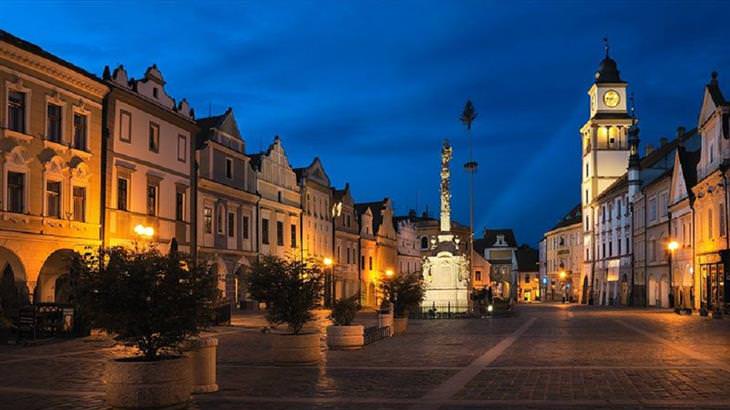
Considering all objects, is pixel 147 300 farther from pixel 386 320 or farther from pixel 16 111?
pixel 16 111

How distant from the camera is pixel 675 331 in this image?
30.8 metres

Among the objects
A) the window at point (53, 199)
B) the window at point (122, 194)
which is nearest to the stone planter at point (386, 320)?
the window at point (53, 199)

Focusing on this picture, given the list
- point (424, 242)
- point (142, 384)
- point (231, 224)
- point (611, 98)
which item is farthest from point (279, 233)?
point (611, 98)

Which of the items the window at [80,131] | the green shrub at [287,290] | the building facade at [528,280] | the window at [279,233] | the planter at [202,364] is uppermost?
the window at [80,131]

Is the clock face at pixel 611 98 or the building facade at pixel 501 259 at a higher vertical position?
the clock face at pixel 611 98

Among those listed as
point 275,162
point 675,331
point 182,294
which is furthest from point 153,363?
point 275,162

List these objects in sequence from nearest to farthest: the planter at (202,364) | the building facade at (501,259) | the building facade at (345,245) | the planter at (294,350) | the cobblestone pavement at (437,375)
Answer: the cobblestone pavement at (437,375)
the planter at (202,364)
the planter at (294,350)
the building facade at (345,245)
the building facade at (501,259)

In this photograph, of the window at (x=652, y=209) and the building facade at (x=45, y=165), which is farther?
the window at (x=652, y=209)

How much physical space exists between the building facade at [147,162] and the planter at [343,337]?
11.4 meters

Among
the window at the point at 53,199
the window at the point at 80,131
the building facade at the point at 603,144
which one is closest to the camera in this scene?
the window at the point at 53,199

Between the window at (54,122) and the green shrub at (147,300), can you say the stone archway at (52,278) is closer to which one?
the window at (54,122)

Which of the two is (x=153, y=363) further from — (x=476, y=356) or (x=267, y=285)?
(x=476, y=356)

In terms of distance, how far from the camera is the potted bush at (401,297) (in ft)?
99.9

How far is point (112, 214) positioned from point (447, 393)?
83.1 ft
